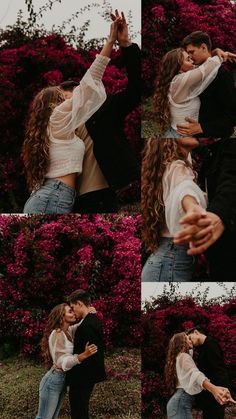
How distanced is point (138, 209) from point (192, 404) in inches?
57.3

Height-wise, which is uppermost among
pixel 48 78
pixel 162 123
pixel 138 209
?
pixel 48 78

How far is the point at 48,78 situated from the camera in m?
4.83

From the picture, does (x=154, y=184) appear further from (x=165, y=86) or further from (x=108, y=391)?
(x=108, y=391)

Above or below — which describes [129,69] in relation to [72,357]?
above

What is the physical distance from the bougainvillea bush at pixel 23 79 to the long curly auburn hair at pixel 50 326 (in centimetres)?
80

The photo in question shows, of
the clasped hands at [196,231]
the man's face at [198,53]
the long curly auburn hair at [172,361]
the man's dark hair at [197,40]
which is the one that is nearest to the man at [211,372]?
the long curly auburn hair at [172,361]

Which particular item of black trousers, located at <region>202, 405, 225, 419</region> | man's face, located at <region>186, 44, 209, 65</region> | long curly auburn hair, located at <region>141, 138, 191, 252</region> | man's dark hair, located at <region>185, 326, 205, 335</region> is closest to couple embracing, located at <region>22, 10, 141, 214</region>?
long curly auburn hair, located at <region>141, 138, 191, 252</region>

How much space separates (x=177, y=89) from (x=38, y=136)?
3.50ft

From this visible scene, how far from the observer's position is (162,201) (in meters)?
4.61

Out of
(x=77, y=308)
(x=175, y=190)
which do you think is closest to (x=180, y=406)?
(x=77, y=308)

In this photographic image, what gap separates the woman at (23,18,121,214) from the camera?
460cm

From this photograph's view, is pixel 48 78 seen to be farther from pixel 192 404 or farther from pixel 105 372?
pixel 192 404

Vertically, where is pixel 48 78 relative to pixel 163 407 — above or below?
above

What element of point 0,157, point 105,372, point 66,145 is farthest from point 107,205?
point 105,372
